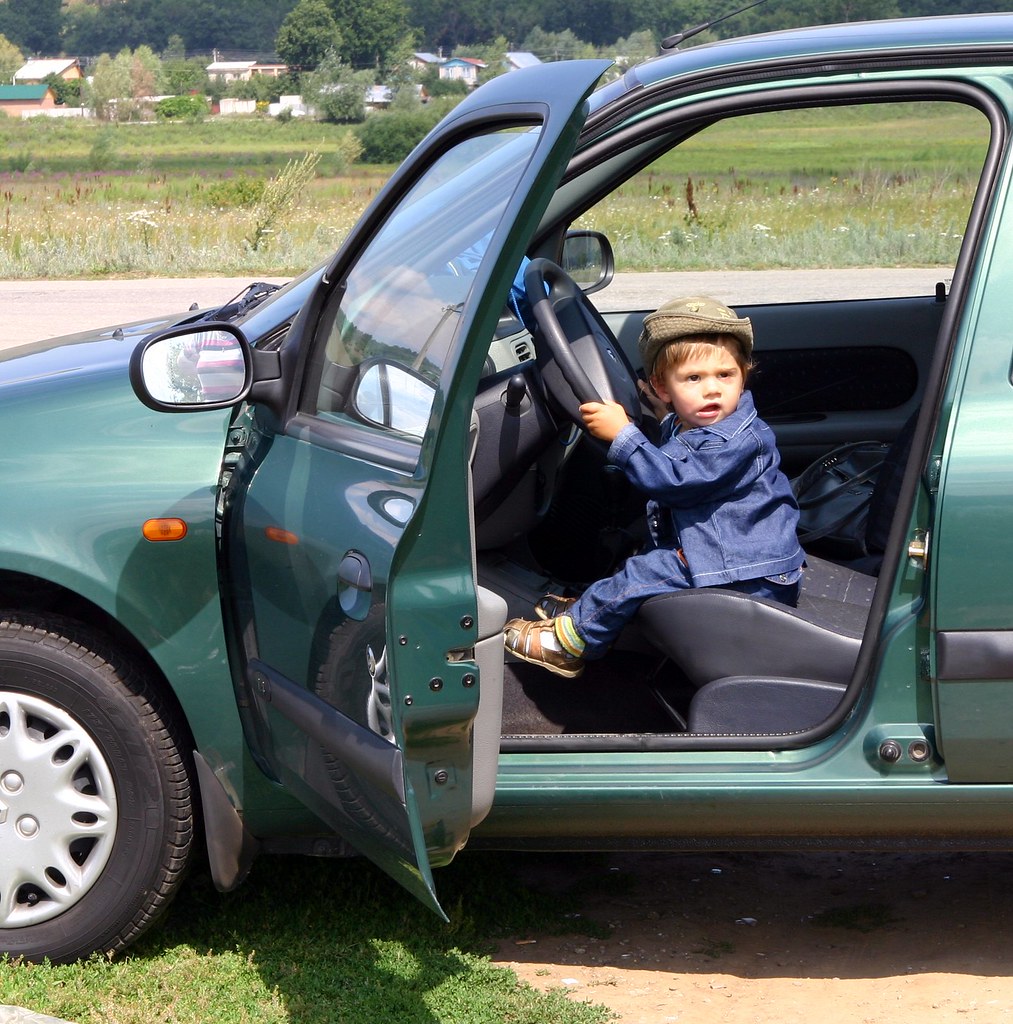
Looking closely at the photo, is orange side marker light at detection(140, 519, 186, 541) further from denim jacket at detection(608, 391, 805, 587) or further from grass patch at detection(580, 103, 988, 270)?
grass patch at detection(580, 103, 988, 270)

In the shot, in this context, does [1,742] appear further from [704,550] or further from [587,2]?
[587,2]

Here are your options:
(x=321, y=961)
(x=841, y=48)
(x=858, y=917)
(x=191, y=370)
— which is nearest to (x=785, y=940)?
(x=858, y=917)

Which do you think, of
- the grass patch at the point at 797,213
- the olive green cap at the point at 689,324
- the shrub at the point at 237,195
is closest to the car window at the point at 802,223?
the grass patch at the point at 797,213

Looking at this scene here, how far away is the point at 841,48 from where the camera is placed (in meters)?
2.55

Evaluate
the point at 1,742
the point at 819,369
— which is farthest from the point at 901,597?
the point at 819,369

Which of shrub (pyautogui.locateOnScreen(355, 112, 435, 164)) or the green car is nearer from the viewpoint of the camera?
the green car

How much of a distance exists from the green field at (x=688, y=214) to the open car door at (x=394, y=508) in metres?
1.93

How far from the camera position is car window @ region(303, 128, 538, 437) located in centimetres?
242

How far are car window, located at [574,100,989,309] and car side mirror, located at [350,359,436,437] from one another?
113cm

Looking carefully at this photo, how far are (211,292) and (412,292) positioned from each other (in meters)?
12.7

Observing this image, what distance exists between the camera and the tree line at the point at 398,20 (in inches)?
132

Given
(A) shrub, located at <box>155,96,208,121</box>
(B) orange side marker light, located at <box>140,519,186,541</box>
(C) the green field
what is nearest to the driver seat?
(B) orange side marker light, located at <box>140,519,186,541</box>

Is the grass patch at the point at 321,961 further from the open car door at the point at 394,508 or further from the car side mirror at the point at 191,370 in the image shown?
the car side mirror at the point at 191,370

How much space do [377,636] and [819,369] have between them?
2.59 meters
